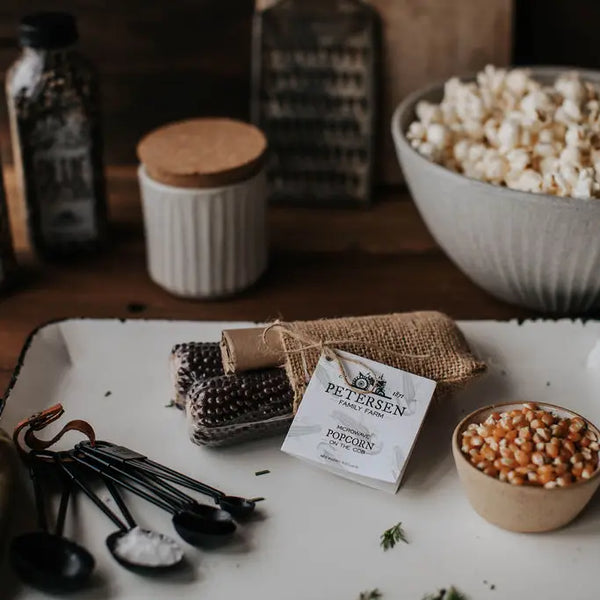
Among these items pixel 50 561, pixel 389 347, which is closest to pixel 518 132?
pixel 389 347

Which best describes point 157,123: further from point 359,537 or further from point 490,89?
point 359,537

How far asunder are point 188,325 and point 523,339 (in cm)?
38

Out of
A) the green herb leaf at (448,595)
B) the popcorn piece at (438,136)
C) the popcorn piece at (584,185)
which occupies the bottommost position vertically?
the green herb leaf at (448,595)

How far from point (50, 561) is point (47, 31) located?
62 centimetres

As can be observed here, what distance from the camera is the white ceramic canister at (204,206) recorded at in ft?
3.49

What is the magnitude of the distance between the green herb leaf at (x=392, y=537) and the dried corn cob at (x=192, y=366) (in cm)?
23

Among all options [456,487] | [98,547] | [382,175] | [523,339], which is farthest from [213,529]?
[382,175]

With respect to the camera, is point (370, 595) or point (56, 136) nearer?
point (370, 595)

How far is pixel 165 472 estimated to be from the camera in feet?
2.77

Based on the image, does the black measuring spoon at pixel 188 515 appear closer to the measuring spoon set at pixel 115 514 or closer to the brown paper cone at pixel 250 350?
the measuring spoon set at pixel 115 514

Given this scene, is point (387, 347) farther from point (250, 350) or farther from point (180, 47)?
point (180, 47)

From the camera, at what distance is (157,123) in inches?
54.4

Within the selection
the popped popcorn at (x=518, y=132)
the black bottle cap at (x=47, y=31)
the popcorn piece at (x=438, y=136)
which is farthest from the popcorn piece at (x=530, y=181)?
the black bottle cap at (x=47, y=31)

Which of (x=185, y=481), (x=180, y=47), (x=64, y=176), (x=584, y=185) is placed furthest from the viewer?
(x=180, y=47)
